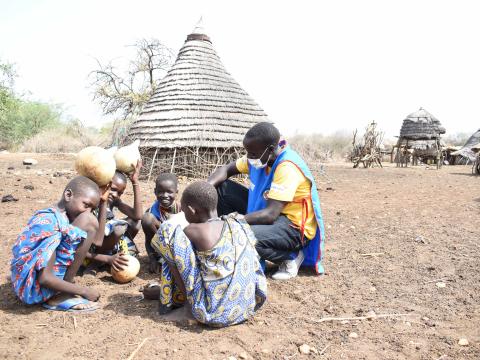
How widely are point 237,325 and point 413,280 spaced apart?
170 centimetres

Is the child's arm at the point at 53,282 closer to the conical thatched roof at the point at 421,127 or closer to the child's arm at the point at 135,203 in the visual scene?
the child's arm at the point at 135,203

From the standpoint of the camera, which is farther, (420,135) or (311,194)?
(420,135)

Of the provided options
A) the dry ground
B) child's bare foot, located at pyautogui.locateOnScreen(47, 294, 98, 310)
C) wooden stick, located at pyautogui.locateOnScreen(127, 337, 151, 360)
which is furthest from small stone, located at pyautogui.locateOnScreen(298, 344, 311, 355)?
child's bare foot, located at pyautogui.locateOnScreen(47, 294, 98, 310)

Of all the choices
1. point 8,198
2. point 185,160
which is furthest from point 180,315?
point 185,160

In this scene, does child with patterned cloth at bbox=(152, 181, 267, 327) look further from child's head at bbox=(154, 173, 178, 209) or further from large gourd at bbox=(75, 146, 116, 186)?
child's head at bbox=(154, 173, 178, 209)

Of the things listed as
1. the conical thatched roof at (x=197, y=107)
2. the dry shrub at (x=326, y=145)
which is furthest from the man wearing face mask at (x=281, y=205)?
the dry shrub at (x=326, y=145)

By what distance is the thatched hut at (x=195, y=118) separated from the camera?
9789 millimetres

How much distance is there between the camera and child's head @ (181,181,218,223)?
2486 mm

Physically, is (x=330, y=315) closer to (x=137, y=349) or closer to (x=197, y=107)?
→ (x=137, y=349)

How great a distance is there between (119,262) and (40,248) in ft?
2.77

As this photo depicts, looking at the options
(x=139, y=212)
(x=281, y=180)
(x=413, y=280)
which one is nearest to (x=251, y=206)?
(x=281, y=180)

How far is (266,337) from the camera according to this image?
2.46 m

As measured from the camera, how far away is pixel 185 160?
9.66 meters

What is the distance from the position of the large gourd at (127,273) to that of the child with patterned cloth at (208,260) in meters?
0.88
